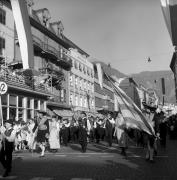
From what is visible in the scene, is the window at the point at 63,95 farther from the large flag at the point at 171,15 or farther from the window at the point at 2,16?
the large flag at the point at 171,15

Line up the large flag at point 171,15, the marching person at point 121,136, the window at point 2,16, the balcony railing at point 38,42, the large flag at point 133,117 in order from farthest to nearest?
the balcony railing at point 38,42, the window at point 2,16, the marching person at point 121,136, the large flag at point 133,117, the large flag at point 171,15

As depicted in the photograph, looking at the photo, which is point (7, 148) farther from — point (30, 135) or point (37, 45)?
point (37, 45)

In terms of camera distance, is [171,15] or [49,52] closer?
[171,15]

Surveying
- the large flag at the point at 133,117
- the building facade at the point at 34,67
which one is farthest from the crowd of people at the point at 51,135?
the building facade at the point at 34,67

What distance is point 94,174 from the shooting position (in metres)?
9.07

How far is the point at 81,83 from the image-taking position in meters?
55.3

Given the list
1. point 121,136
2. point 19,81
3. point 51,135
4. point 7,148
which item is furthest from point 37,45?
point 7,148

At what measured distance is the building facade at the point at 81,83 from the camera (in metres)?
50.6

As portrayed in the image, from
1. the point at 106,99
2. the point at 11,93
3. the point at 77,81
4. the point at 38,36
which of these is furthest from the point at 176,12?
the point at 106,99

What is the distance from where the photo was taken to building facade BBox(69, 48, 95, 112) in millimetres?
50584

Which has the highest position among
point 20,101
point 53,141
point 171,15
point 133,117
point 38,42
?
point 38,42

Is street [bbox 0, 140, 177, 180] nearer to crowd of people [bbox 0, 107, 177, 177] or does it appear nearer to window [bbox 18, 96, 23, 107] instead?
crowd of people [bbox 0, 107, 177, 177]

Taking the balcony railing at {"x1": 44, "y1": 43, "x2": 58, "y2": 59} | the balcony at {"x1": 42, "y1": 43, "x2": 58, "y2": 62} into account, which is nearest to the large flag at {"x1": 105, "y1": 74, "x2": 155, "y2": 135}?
the balcony at {"x1": 42, "y1": 43, "x2": 58, "y2": 62}

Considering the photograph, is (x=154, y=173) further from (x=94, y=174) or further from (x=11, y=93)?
(x=11, y=93)
